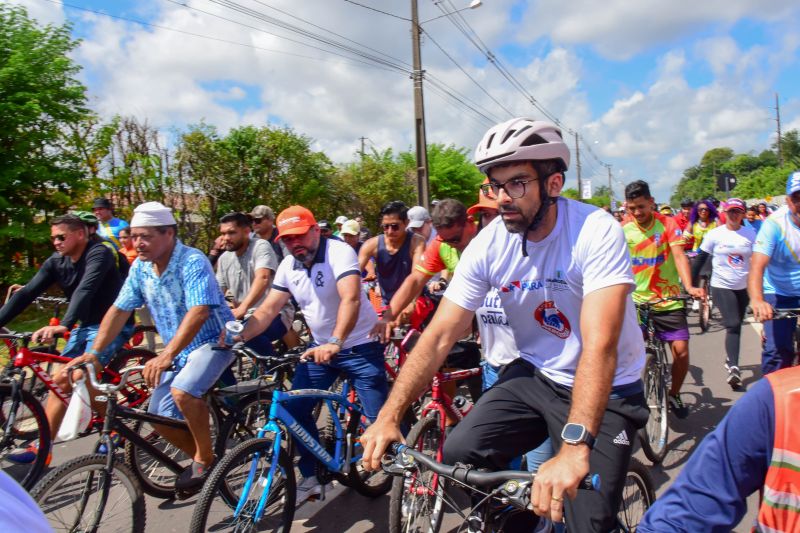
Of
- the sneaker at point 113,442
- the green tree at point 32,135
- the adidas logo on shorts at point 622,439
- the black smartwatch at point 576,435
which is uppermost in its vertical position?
the green tree at point 32,135

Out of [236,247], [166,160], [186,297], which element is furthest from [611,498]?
[166,160]

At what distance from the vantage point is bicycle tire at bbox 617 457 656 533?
276 cm

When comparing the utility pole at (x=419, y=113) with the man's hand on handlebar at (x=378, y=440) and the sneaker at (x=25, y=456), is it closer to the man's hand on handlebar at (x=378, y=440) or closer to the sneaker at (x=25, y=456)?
the sneaker at (x=25, y=456)

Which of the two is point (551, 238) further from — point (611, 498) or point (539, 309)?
point (611, 498)

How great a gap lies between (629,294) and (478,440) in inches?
32.6

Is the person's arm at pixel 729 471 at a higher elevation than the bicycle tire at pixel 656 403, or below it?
higher

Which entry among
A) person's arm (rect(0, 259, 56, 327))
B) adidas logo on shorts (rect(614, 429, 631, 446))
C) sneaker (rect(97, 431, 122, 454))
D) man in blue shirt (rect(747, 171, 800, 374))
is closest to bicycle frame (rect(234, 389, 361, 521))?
sneaker (rect(97, 431, 122, 454))

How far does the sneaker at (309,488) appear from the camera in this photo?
3.78 m

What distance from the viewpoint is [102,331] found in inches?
154

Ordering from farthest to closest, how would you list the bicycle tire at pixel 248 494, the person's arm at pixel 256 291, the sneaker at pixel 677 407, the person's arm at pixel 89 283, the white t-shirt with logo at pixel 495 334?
the person's arm at pixel 256 291 → the sneaker at pixel 677 407 → the person's arm at pixel 89 283 → the white t-shirt with logo at pixel 495 334 → the bicycle tire at pixel 248 494

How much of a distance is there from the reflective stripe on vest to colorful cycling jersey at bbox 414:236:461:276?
12.2ft

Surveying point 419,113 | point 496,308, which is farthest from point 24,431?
point 419,113

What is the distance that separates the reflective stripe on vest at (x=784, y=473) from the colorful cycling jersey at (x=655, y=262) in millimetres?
4052

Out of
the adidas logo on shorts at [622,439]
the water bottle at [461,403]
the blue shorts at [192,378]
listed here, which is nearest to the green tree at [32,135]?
the blue shorts at [192,378]
